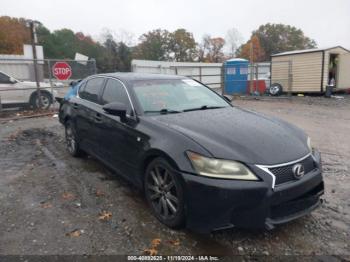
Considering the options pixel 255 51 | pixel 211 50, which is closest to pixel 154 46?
pixel 211 50

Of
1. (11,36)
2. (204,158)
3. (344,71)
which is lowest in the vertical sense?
(204,158)

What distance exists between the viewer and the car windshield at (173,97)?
3.91 m

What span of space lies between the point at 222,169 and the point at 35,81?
10733 millimetres

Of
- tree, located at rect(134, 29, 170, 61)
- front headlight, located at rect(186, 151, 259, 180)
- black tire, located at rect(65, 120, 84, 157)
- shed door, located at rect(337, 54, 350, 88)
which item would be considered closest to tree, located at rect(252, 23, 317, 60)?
tree, located at rect(134, 29, 170, 61)

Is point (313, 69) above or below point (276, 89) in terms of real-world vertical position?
above

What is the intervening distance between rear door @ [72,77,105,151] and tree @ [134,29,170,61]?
53.8 meters

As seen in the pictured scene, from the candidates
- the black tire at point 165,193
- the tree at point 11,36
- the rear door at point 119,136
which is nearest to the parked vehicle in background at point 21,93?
the rear door at point 119,136

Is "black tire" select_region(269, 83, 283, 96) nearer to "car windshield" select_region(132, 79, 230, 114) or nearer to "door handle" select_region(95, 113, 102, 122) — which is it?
"car windshield" select_region(132, 79, 230, 114)

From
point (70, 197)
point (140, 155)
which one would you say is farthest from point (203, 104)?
point (70, 197)

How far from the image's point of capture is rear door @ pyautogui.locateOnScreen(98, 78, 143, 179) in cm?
368

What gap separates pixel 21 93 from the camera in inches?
448

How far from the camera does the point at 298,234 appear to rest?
3166 millimetres

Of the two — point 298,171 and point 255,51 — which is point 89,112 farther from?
point 255,51

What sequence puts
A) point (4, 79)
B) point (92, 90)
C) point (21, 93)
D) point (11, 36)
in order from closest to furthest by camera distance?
point (92, 90)
point (4, 79)
point (21, 93)
point (11, 36)
